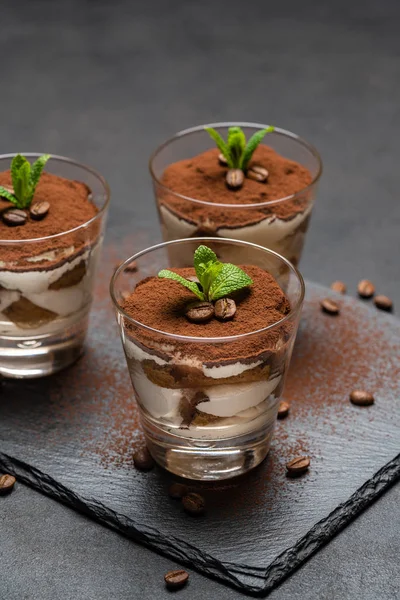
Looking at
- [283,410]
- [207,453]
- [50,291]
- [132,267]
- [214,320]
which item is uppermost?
[214,320]

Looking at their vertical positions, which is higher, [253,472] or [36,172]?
[36,172]

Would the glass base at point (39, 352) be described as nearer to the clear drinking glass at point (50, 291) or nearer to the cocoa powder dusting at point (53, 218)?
the clear drinking glass at point (50, 291)

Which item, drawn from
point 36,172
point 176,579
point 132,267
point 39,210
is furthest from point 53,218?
point 176,579

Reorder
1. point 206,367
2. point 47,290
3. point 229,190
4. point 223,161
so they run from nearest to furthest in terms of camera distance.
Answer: point 206,367 < point 47,290 < point 229,190 < point 223,161

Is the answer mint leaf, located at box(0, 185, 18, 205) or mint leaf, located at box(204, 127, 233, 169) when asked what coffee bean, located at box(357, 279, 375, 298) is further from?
mint leaf, located at box(0, 185, 18, 205)

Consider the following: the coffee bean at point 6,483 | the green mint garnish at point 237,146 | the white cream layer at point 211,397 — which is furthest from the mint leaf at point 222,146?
the coffee bean at point 6,483

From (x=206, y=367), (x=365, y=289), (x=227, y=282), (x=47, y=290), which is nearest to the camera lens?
(x=206, y=367)

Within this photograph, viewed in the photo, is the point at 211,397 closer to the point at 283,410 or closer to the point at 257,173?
the point at 283,410

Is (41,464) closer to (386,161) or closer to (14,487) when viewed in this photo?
(14,487)
